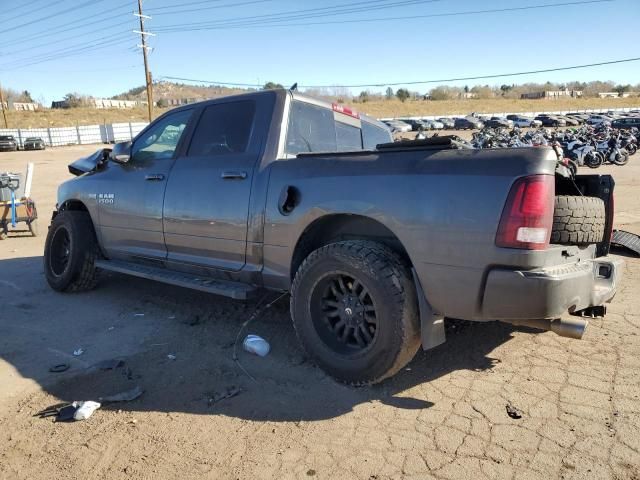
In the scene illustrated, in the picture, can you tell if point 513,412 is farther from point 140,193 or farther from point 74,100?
point 74,100

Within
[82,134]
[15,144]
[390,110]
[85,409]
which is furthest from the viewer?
[390,110]

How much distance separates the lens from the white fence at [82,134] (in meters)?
44.5

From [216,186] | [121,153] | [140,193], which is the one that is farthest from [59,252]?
[216,186]

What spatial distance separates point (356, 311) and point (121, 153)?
3.09 m

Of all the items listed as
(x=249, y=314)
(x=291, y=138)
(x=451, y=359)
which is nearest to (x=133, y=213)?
(x=249, y=314)

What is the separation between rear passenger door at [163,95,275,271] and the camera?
13.1ft

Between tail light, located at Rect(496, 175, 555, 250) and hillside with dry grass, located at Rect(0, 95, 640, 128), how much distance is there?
65.3 metres

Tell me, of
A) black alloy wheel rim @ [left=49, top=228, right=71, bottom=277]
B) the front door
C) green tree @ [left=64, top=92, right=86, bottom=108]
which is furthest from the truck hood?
green tree @ [left=64, top=92, right=86, bottom=108]

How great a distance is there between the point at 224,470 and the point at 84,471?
2.31 ft

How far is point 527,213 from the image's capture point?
2674mm

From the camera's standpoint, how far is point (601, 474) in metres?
2.40

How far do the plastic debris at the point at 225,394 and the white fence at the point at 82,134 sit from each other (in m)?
45.1

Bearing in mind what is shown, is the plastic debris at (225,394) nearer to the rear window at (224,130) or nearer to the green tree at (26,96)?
the rear window at (224,130)

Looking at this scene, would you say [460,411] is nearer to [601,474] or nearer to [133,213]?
[601,474]
